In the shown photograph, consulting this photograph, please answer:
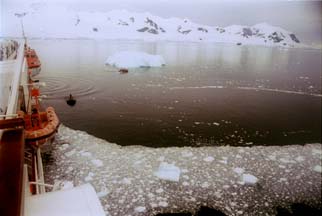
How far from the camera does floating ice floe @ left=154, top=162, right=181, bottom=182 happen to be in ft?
13.9

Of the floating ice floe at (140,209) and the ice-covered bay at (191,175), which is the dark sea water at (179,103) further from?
the floating ice floe at (140,209)

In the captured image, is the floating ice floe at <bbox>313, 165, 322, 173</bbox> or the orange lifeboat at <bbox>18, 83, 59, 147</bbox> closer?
the orange lifeboat at <bbox>18, 83, 59, 147</bbox>

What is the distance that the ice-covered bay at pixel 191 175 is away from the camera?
3.70m

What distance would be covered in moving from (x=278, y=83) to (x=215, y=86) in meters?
3.74

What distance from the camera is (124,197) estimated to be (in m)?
3.71

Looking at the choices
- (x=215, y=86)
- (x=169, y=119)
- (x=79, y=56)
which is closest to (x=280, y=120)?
(x=169, y=119)

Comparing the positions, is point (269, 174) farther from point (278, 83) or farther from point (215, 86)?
point (278, 83)

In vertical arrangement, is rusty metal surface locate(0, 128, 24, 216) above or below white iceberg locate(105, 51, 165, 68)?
above

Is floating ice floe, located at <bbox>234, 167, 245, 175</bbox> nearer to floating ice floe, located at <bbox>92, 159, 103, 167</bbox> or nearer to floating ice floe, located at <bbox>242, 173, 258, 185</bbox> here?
floating ice floe, located at <bbox>242, 173, 258, 185</bbox>

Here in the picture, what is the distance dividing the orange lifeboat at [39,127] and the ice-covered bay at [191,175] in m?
0.46

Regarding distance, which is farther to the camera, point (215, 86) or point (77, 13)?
point (215, 86)

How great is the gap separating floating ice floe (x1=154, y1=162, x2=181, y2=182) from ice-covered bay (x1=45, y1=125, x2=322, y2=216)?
85 mm

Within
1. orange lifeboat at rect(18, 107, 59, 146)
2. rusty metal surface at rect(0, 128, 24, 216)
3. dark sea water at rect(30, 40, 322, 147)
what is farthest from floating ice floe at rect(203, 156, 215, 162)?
rusty metal surface at rect(0, 128, 24, 216)

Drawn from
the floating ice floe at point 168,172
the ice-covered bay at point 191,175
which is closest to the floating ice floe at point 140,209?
the ice-covered bay at point 191,175
